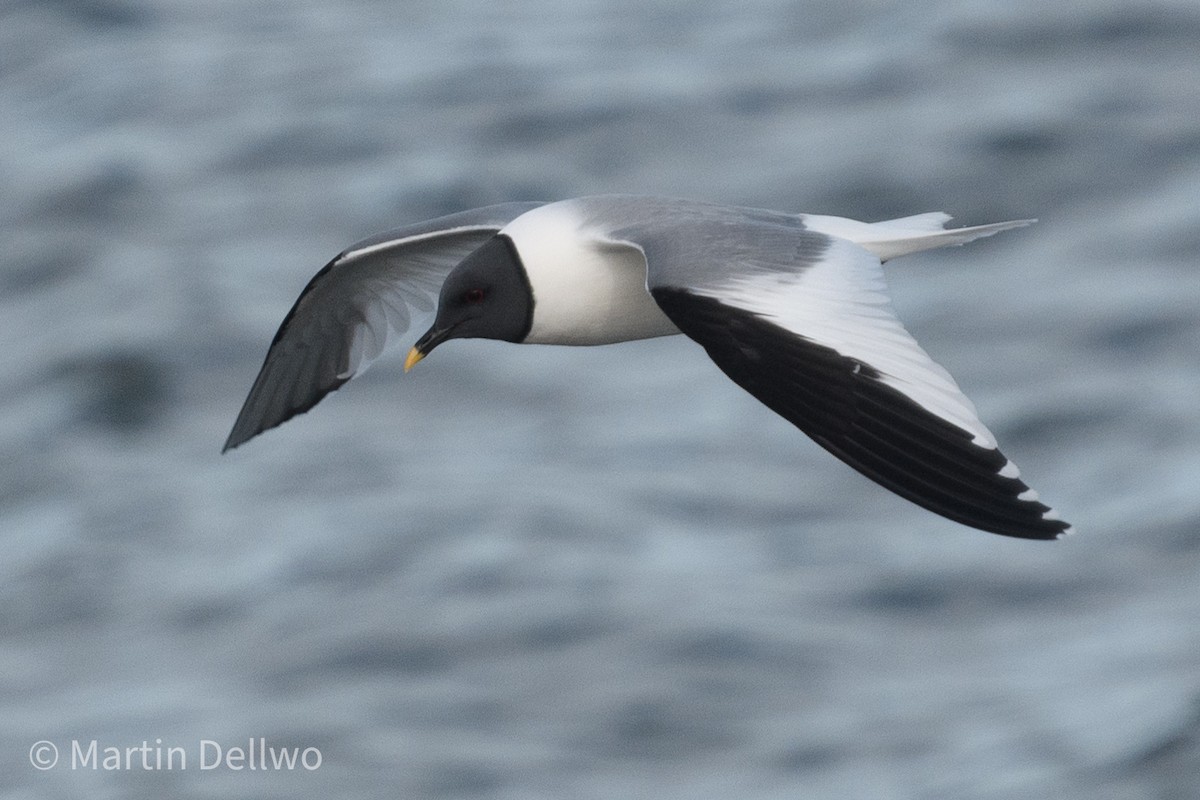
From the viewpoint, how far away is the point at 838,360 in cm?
598

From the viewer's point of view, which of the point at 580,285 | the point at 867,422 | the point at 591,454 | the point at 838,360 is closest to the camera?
the point at 867,422

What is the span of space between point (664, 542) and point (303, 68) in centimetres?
666

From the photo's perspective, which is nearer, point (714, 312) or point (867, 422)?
point (867, 422)

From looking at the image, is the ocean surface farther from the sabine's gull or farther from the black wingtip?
the black wingtip

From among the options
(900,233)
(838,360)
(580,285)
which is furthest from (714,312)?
(900,233)

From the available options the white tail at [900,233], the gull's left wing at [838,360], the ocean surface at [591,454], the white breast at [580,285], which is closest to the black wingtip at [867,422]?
the gull's left wing at [838,360]

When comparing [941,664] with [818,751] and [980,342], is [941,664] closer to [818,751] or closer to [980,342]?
[818,751]

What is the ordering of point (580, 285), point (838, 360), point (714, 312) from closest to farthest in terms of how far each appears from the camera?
1. point (838, 360)
2. point (714, 312)
3. point (580, 285)

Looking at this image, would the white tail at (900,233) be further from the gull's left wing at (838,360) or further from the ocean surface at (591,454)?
the ocean surface at (591,454)

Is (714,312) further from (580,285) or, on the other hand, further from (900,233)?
(900,233)

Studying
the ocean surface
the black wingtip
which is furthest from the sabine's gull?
the ocean surface

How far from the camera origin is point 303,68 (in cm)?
1839

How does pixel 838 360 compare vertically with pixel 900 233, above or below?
below

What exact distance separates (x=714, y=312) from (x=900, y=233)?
125 centimetres
